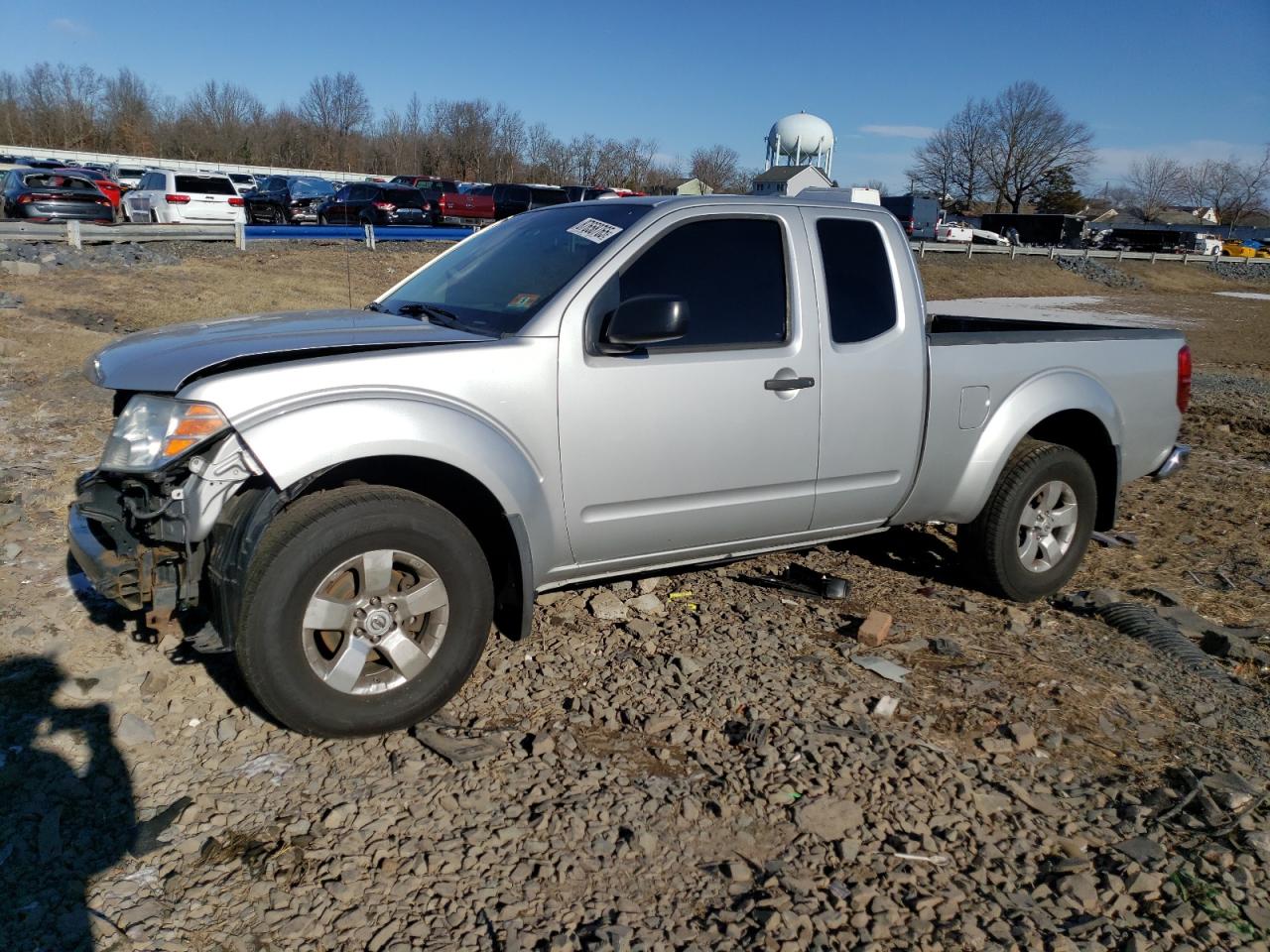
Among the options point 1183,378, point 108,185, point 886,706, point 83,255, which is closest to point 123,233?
point 83,255

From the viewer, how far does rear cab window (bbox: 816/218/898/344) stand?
14.4 ft

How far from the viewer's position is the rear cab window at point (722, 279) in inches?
158

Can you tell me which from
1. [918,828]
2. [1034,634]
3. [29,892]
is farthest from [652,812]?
[1034,634]

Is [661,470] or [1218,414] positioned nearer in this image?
[661,470]

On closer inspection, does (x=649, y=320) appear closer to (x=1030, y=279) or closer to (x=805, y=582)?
(x=805, y=582)

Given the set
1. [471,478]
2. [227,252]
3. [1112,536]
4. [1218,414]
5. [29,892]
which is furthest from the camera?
[227,252]

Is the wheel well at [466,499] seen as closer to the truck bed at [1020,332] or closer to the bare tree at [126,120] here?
the truck bed at [1020,332]

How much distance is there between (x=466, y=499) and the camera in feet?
12.4

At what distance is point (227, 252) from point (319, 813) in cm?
2050

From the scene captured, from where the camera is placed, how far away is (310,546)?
322cm

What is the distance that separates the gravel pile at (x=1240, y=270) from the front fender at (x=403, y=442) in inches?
2208

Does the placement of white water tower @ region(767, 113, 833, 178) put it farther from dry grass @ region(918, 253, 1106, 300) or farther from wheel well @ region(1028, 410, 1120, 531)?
wheel well @ region(1028, 410, 1120, 531)

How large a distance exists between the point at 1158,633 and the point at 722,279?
Answer: 270 centimetres

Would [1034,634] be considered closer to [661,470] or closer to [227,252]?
[661,470]
